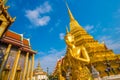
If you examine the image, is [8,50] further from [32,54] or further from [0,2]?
[0,2]

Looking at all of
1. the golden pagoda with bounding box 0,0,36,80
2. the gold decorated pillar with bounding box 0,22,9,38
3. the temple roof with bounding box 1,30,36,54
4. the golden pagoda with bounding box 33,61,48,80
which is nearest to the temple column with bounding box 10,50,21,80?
the golden pagoda with bounding box 0,0,36,80

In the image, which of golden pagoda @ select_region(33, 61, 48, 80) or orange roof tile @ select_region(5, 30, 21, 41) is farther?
golden pagoda @ select_region(33, 61, 48, 80)

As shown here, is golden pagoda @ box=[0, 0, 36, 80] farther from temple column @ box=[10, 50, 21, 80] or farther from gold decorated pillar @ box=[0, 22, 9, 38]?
gold decorated pillar @ box=[0, 22, 9, 38]

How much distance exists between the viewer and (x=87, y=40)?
84.7 feet

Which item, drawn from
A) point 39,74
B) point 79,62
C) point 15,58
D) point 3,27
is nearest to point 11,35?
point 15,58

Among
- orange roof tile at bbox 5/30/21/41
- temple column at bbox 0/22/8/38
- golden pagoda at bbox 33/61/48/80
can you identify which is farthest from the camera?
golden pagoda at bbox 33/61/48/80

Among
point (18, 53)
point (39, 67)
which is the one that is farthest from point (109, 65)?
point (39, 67)

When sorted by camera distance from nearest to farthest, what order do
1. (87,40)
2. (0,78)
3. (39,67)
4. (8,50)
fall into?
(0,78)
(8,50)
(87,40)
(39,67)

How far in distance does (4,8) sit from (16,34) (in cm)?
1027

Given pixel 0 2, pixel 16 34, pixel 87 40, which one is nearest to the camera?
pixel 0 2

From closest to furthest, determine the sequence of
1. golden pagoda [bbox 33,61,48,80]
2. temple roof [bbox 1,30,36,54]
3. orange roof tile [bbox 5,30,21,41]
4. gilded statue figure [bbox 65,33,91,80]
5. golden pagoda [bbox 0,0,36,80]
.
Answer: gilded statue figure [bbox 65,33,91,80], golden pagoda [bbox 0,0,36,80], temple roof [bbox 1,30,36,54], orange roof tile [bbox 5,30,21,41], golden pagoda [bbox 33,61,48,80]

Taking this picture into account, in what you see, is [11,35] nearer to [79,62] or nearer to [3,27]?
[3,27]

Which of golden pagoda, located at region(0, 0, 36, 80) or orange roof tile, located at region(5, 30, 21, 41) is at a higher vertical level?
orange roof tile, located at region(5, 30, 21, 41)

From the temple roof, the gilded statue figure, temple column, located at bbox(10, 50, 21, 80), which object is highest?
the temple roof
